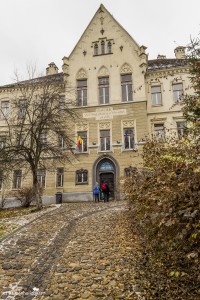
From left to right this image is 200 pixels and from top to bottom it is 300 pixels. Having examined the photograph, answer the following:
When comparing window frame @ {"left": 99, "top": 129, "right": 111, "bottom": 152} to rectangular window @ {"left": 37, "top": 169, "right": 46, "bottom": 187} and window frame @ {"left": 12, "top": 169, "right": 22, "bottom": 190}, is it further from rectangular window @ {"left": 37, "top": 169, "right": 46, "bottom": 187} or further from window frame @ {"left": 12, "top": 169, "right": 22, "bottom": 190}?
window frame @ {"left": 12, "top": 169, "right": 22, "bottom": 190}

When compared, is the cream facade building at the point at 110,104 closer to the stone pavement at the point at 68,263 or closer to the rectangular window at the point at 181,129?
the rectangular window at the point at 181,129

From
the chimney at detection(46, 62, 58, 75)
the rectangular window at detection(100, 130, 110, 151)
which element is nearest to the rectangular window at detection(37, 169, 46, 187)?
the rectangular window at detection(100, 130, 110, 151)

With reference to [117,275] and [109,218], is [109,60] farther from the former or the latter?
[117,275]

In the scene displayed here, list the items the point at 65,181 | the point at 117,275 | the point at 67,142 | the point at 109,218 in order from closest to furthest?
the point at 117,275, the point at 109,218, the point at 67,142, the point at 65,181

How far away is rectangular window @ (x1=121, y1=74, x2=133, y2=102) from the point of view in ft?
93.7

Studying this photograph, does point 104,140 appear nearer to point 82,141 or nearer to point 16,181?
point 82,141

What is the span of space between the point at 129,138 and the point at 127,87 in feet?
19.1

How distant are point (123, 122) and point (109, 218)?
16120mm

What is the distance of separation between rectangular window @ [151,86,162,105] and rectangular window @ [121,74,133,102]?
282 cm

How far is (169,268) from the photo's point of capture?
20.9 ft

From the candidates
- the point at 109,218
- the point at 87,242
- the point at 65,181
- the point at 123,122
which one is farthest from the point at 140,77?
the point at 87,242

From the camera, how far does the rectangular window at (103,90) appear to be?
29.1 metres

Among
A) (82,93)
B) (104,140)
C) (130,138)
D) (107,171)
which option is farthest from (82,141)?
(82,93)

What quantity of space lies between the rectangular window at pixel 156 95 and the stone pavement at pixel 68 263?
20680 mm
